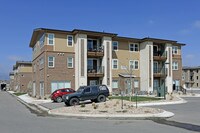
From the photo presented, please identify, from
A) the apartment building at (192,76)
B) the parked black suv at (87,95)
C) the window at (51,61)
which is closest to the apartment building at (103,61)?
the window at (51,61)

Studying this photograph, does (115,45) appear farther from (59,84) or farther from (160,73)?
(59,84)

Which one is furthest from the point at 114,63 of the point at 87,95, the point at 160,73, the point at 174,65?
the point at 87,95

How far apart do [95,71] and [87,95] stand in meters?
15.1

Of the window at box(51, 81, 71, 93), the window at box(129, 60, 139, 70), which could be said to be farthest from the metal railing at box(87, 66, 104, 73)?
the window at box(129, 60, 139, 70)

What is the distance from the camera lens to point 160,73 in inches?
1816

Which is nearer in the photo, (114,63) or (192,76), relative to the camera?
(114,63)

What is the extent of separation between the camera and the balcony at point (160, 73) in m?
45.4

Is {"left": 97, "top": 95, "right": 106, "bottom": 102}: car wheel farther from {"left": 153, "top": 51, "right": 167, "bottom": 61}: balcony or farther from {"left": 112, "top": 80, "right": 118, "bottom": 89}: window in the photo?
{"left": 153, "top": 51, "right": 167, "bottom": 61}: balcony

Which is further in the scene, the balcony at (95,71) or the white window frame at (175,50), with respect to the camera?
the white window frame at (175,50)

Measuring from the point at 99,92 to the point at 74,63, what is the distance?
13.3 metres

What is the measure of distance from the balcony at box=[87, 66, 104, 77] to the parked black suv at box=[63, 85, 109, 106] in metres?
12.4

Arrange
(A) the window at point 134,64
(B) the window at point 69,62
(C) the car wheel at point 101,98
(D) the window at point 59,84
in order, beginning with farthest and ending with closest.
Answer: (A) the window at point 134,64
(B) the window at point 69,62
(D) the window at point 59,84
(C) the car wheel at point 101,98

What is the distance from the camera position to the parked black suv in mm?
24500

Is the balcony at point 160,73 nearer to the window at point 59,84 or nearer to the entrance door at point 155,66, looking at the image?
the entrance door at point 155,66
